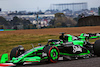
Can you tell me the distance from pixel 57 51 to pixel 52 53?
0.28m

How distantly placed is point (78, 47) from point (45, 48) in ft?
5.37

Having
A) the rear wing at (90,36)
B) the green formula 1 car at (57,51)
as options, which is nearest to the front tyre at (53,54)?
the green formula 1 car at (57,51)

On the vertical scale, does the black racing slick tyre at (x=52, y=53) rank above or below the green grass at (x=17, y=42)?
above

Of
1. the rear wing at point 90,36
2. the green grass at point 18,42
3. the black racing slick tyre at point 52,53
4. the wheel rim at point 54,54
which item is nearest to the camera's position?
the black racing slick tyre at point 52,53

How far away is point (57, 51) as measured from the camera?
9.10 meters

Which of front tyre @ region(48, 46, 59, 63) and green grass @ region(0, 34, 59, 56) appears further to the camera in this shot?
green grass @ region(0, 34, 59, 56)

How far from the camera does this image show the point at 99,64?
795cm

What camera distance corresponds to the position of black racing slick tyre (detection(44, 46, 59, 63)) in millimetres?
8761

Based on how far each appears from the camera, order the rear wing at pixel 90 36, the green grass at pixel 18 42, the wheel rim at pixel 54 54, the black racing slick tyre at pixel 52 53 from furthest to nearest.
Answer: the green grass at pixel 18 42, the rear wing at pixel 90 36, the wheel rim at pixel 54 54, the black racing slick tyre at pixel 52 53

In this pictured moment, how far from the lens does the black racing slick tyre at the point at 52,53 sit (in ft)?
28.7

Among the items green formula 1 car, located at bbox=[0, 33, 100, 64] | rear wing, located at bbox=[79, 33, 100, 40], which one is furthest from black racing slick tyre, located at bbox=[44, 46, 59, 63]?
rear wing, located at bbox=[79, 33, 100, 40]

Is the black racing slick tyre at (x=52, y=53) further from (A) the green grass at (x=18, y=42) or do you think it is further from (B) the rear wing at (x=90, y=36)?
(A) the green grass at (x=18, y=42)

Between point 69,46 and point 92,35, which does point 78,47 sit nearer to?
point 69,46

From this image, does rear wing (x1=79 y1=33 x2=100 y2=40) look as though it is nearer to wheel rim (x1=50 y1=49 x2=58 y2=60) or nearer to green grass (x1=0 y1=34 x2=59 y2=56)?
wheel rim (x1=50 y1=49 x2=58 y2=60)
